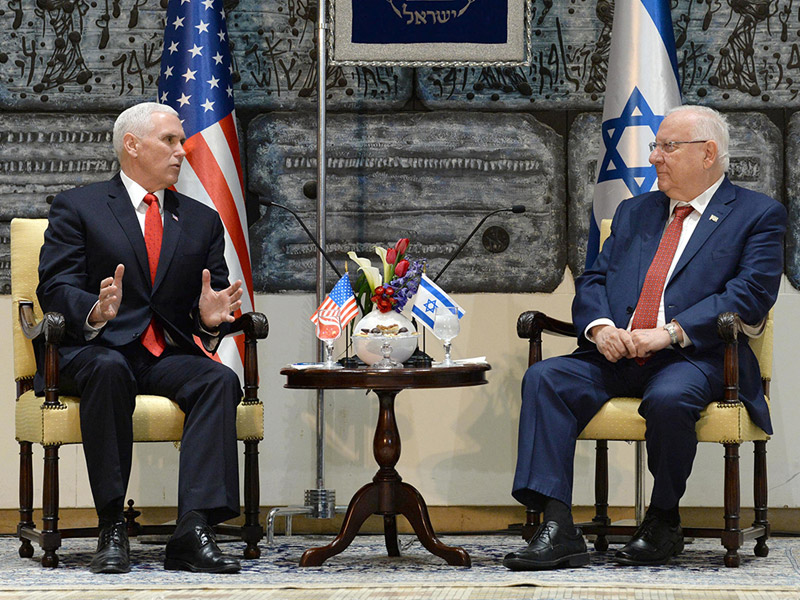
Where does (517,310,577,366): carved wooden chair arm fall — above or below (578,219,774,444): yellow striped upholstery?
above

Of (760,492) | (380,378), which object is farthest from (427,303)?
(760,492)

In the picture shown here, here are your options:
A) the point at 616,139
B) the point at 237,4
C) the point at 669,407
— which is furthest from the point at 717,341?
the point at 237,4

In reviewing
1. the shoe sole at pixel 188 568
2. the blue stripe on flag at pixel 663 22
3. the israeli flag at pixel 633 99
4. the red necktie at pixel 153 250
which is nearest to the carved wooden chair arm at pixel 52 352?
the red necktie at pixel 153 250

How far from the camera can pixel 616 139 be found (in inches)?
161

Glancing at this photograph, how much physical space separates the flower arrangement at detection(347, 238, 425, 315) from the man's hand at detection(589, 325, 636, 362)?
1.97ft

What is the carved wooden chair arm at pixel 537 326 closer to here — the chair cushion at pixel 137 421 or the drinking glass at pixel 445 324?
the drinking glass at pixel 445 324

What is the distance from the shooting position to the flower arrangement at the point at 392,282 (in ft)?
11.2

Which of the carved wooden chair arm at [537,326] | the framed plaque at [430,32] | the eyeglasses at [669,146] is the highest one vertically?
the framed plaque at [430,32]

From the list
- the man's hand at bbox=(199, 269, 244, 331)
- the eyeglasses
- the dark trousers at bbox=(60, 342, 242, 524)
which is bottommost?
the dark trousers at bbox=(60, 342, 242, 524)

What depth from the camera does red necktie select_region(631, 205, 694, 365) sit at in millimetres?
3559

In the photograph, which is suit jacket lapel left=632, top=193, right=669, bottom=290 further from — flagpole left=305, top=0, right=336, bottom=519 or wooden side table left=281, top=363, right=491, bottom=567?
flagpole left=305, top=0, right=336, bottom=519

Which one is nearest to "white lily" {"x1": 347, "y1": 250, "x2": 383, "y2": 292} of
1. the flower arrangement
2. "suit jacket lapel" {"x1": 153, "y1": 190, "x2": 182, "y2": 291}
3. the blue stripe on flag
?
the flower arrangement

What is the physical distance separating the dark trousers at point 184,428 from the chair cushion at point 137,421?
47mm

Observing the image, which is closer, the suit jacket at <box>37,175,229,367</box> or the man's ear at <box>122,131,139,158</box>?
the suit jacket at <box>37,175,229,367</box>
